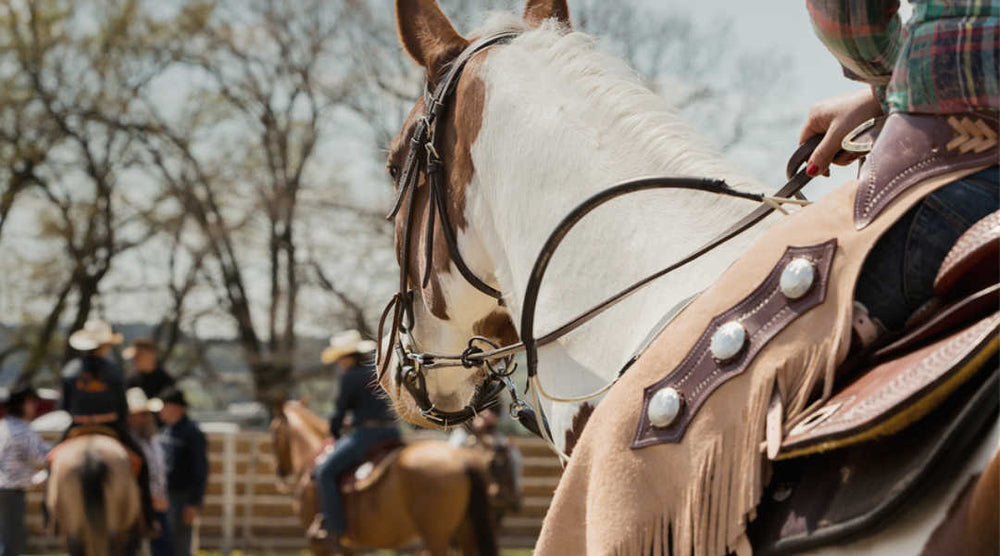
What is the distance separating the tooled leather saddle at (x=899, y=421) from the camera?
1.62 metres

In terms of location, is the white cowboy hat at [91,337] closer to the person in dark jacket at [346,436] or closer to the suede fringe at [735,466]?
the person in dark jacket at [346,436]

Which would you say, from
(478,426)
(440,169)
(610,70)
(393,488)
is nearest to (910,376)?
(610,70)

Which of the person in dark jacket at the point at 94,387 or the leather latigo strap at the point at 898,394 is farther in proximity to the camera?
the person in dark jacket at the point at 94,387

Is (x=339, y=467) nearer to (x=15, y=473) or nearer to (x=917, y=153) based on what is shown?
(x=15, y=473)

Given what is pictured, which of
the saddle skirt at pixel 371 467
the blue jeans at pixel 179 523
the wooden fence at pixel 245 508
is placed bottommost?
the wooden fence at pixel 245 508

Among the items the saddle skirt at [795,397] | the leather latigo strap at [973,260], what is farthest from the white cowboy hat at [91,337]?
the leather latigo strap at [973,260]

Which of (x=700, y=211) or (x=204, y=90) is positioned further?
(x=204, y=90)

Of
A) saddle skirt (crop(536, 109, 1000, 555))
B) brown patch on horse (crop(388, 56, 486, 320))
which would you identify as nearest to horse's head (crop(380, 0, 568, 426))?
brown patch on horse (crop(388, 56, 486, 320))

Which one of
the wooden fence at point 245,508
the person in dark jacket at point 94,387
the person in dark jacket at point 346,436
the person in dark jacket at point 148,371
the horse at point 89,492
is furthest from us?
the wooden fence at point 245,508

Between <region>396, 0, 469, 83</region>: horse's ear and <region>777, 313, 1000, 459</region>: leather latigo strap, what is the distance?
63.9 inches

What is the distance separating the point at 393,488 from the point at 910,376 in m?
10.6

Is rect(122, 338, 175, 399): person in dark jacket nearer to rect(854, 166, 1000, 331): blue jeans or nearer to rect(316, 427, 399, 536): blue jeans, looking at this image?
rect(316, 427, 399, 536): blue jeans

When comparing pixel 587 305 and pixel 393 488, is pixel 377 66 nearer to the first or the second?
pixel 393 488

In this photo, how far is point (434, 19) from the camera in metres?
3.08
